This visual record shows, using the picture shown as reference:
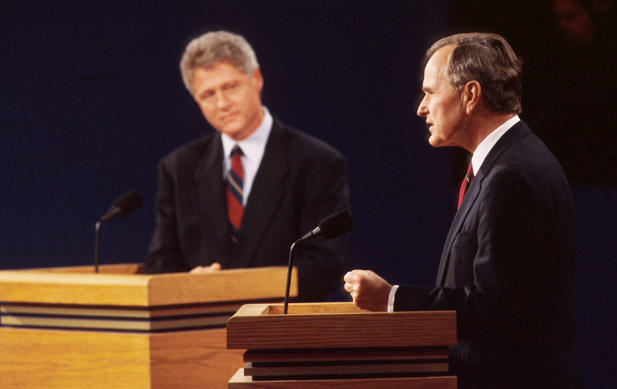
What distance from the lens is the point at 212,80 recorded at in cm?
373

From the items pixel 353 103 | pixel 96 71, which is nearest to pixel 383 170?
pixel 353 103

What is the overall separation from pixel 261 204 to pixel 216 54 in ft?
2.50

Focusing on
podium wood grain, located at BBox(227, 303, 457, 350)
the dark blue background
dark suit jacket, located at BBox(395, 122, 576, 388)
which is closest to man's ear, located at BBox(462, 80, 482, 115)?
dark suit jacket, located at BBox(395, 122, 576, 388)

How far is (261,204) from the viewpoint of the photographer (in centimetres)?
349

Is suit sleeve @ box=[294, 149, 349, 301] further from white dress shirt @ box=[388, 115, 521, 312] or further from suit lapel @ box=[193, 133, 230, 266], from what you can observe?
white dress shirt @ box=[388, 115, 521, 312]

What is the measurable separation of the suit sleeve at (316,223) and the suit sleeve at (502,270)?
4.57ft

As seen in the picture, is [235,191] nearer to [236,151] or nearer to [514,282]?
[236,151]

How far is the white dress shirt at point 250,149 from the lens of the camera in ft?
11.9

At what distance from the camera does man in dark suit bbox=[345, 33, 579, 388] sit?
1.81m

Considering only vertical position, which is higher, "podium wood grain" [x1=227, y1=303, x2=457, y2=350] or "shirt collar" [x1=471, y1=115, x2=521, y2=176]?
"shirt collar" [x1=471, y1=115, x2=521, y2=176]

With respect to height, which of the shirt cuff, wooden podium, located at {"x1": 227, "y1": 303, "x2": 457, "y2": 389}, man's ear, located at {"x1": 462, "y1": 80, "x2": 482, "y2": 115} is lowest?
wooden podium, located at {"x1": 227, "y1": 303, "x2": 457, "y2": 389}

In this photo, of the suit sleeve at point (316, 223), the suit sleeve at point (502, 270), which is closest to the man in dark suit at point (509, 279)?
the suit sleeve at point (502, 270)

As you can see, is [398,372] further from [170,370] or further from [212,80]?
[212,80]

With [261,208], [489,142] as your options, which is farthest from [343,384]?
[261,208]
